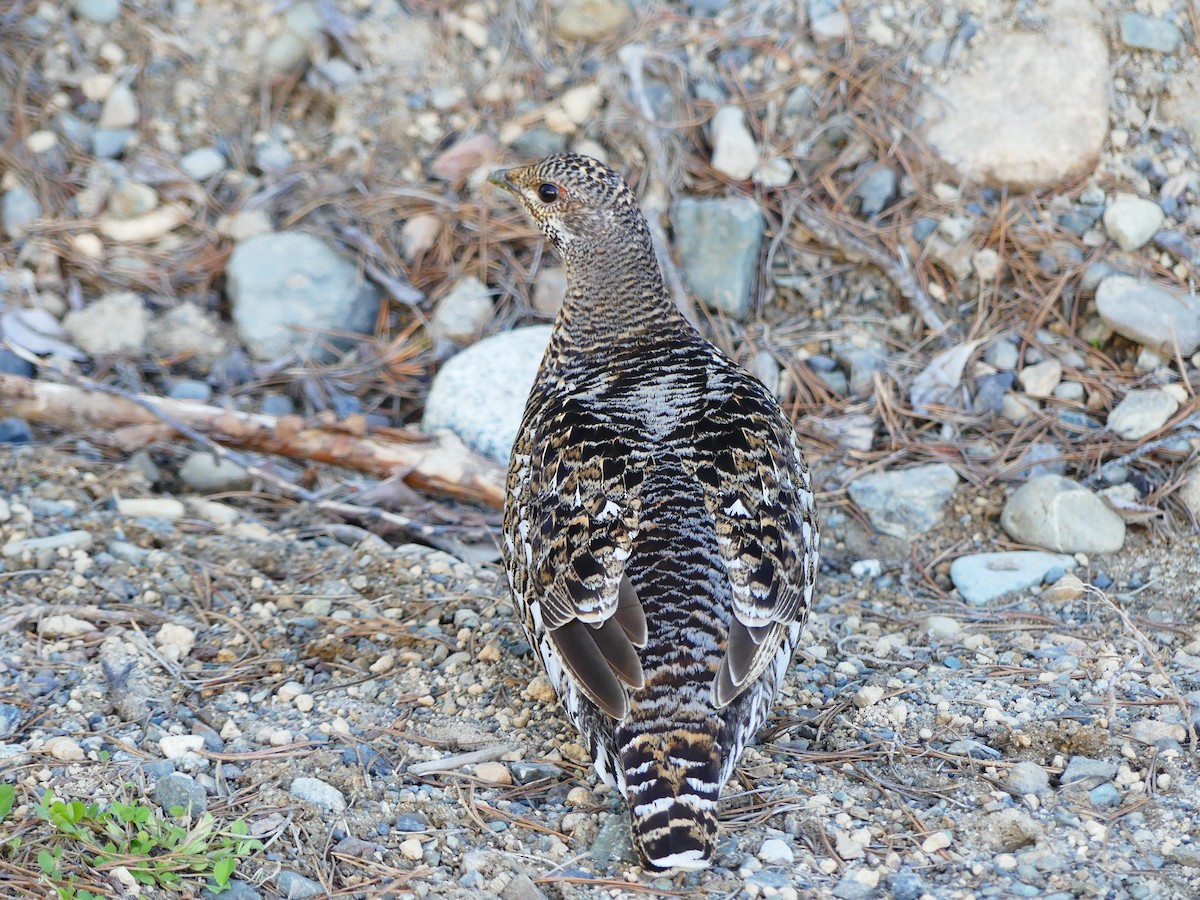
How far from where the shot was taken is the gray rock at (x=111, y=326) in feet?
21.0

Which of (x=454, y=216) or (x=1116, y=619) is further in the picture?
(x=454, y=216)

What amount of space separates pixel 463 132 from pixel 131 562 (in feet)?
10.9

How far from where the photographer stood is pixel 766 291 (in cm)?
634

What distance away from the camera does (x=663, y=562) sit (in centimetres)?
351

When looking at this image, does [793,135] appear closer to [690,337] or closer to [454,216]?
[454,216]

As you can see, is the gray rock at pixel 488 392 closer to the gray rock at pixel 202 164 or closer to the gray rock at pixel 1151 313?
the gray rock at pixel 202 164

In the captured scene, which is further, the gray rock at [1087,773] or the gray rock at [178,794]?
the gray rock at [1087,773]

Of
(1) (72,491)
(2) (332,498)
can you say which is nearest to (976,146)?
(2) (332,498)

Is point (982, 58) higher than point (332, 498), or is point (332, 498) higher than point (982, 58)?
point (982, 58)

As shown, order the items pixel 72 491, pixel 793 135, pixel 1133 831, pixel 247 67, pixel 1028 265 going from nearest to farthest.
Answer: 1. pixel 1133 831
2. pixel 72 491
3. pixel 1028 265
4. pixel 793 135
5. pixel 247 67

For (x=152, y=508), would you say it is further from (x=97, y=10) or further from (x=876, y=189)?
(x=876, y=189)

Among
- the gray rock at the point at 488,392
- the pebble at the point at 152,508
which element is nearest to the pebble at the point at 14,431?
the pebble at the point at 152,508

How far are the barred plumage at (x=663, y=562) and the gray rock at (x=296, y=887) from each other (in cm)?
86

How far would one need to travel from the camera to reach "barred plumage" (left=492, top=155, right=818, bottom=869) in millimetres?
3242
